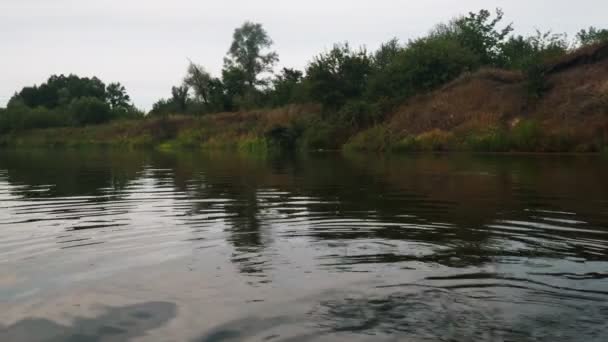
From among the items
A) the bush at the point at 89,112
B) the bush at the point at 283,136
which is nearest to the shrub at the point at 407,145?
the bush at the point at 283,136

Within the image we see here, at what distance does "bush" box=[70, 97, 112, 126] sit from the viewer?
86000mm

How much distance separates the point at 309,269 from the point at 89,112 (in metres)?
86.3

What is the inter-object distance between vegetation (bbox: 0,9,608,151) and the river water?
28.1 metres

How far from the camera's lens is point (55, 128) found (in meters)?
82.5

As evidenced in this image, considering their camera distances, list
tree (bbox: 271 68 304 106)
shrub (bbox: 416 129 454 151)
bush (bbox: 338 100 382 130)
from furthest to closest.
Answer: tree (bbox: 271 68 304 106), bush (bbox: 338 100 382 130), shrub (bbox: 416 129 454 151)

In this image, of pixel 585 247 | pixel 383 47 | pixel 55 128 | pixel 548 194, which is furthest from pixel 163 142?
pixel 585 247

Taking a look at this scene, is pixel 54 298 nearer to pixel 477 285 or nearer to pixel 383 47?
pixel 477 285

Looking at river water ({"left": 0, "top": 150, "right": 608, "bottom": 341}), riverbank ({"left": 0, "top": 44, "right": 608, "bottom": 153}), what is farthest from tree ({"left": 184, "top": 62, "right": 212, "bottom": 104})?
river water ({"left": 0, "top": 150, "right": 608, "bottom": 341})

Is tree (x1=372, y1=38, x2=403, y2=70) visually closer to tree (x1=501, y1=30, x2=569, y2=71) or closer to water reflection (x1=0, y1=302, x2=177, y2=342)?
tree (x1=501, y1=30, x2=569, y2=71)

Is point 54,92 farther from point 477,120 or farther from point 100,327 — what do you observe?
point 100,327

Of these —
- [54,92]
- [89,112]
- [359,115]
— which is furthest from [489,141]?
[54,92]

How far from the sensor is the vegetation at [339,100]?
42.1 m

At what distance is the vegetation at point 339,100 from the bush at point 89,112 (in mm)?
145

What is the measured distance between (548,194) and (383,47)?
54659 millimetres
